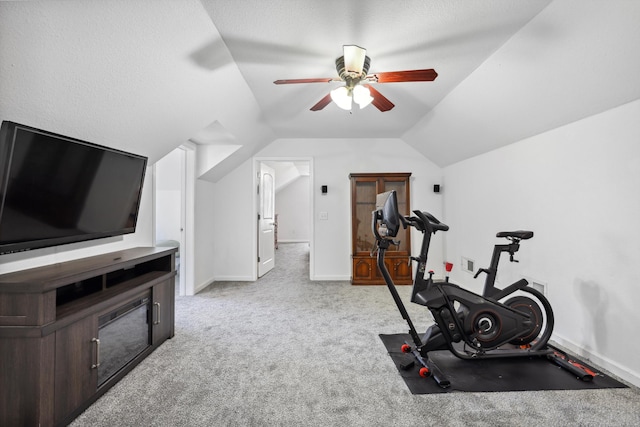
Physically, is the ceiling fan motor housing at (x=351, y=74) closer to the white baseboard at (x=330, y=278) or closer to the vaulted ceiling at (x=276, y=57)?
the vaulted ceiling at (x=276, y=57)

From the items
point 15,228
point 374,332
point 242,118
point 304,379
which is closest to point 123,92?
point 15,228

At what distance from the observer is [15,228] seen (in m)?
1.47

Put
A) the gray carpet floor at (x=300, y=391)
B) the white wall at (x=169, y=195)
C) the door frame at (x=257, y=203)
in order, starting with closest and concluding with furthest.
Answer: the gray carpet floor at (x=300, y=391), the white wall at (x=169, y=195), the door frame at (x=257, y=203)

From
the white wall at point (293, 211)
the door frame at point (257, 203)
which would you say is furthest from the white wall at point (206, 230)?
the white wall at point (293, 211)

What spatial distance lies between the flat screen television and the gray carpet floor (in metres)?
1.05

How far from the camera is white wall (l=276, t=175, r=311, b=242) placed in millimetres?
9984

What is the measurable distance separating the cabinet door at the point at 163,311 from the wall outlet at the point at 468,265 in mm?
3548

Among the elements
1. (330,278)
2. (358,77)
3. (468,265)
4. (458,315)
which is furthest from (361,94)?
(330,278)

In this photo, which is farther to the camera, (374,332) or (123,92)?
(374,332)

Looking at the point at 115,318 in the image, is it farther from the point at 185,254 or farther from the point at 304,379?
the point at 185,254

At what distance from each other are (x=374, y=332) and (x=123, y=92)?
274 centimetres

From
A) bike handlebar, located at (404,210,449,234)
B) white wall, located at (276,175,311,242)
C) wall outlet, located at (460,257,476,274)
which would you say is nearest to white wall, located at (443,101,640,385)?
wall outlet, located at (460,257,476,274)

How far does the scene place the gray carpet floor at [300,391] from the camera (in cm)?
153

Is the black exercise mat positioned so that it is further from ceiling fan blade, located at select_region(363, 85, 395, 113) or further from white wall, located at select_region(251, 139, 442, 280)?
white wall, located at select_region(251, 139, 442, 280)
